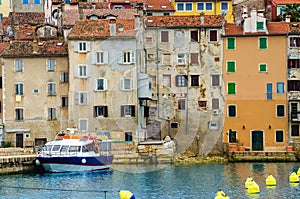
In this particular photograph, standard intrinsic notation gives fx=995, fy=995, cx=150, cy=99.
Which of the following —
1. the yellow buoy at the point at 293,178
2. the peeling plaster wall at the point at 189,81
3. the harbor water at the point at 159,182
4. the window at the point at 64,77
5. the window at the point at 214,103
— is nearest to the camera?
the harbor water at the point at 159,182

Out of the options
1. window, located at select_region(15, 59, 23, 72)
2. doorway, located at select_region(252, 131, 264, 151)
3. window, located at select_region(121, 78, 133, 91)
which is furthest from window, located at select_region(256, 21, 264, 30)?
window, located at select_region(15, 59, 23, 72)

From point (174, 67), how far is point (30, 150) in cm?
1467

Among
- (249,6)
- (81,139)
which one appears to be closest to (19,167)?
(81,139)

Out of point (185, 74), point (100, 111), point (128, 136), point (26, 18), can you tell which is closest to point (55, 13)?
point (26, 18)

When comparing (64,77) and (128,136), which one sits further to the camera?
(64,77)

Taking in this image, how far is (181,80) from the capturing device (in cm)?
8506

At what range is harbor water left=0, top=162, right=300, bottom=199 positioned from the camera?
6041 cm

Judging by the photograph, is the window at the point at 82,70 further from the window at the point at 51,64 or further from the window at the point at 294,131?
the window at the point at 294,131

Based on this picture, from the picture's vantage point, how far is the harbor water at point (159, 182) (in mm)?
60406

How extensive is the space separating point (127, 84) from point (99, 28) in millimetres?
5268

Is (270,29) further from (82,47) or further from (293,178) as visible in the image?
(293,178)

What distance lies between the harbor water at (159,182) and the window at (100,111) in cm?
573

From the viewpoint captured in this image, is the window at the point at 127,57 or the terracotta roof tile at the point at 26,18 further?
the terracotta roof tile at the point at 26,18

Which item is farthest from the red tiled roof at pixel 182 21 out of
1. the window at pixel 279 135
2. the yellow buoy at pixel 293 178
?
the yellow buoy at pixel 293 178
